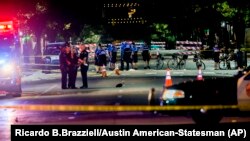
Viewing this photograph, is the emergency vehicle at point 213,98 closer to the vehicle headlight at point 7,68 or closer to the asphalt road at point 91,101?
the asphalt road at point 91,101

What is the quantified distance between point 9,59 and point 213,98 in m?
10.1

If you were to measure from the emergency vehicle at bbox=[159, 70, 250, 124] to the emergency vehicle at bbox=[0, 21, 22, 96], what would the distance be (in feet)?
30.8

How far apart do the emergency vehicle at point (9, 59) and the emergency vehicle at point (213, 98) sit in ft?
30.8

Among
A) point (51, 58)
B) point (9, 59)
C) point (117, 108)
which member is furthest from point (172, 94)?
point (51, 58)

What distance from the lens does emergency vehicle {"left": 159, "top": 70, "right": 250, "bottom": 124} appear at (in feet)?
40.9

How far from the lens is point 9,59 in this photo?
2091 cm

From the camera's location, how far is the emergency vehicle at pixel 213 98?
40.9 ft

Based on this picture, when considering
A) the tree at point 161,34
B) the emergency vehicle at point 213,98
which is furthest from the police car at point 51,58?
the tree at point 161,34

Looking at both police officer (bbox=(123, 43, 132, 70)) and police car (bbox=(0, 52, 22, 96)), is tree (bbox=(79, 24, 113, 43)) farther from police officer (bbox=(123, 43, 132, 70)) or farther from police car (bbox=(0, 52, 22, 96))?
police car (bbox=(0, 52, 22, 96))

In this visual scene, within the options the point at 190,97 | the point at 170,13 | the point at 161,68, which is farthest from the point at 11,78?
the point at 170,13

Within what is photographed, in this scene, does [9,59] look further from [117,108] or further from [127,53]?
[127,53]

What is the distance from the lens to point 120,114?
48.6 feet

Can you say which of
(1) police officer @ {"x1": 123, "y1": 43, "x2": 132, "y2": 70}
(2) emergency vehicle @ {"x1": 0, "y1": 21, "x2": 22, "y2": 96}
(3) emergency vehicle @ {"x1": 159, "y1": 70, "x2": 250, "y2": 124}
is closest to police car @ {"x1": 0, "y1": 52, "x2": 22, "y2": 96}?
(2) emergency vehicle @ {"x1": 0, "y1": 21, "x2": 22, "y2": 96}

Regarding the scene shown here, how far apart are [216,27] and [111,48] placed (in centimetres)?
2350
